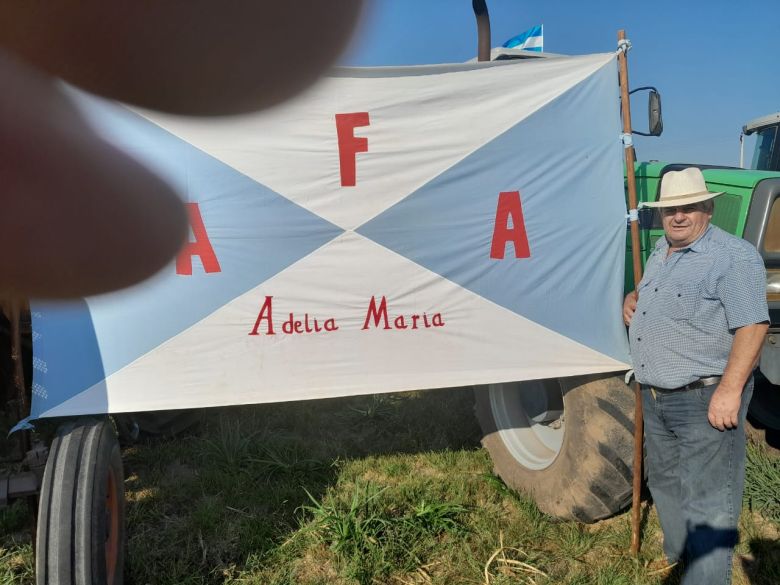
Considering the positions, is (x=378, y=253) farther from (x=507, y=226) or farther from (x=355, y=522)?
(x=355, y=522)

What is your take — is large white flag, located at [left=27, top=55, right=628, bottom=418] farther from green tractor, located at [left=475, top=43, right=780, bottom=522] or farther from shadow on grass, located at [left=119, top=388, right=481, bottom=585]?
shadow on grass, located at [left=119, top=388, right=481, bottom=585]

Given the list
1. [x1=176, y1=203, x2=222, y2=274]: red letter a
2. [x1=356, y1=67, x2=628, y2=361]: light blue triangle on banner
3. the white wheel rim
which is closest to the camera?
[x1=176, y1=203, x2=222, y2=274]: red letter a

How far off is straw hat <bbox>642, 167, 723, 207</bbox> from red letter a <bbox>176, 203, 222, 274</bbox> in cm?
196

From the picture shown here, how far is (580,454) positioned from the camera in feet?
9.87

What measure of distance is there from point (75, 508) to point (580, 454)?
2.36m

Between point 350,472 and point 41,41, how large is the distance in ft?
10.0

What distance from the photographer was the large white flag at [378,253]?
2.52 meters

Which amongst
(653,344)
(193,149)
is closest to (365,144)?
(193,149)

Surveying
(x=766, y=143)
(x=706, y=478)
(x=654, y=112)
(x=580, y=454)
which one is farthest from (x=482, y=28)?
(x=766, y=143)

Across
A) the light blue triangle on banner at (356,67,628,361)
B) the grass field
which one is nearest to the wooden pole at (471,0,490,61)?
the light blue triangle on banner at (356,67,628,361)

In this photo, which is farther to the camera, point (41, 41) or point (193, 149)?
point (193, 149)

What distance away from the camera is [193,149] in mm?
2506

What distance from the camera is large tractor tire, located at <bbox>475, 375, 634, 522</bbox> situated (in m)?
2.91

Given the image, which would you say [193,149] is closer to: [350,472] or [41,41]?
[41,41]
